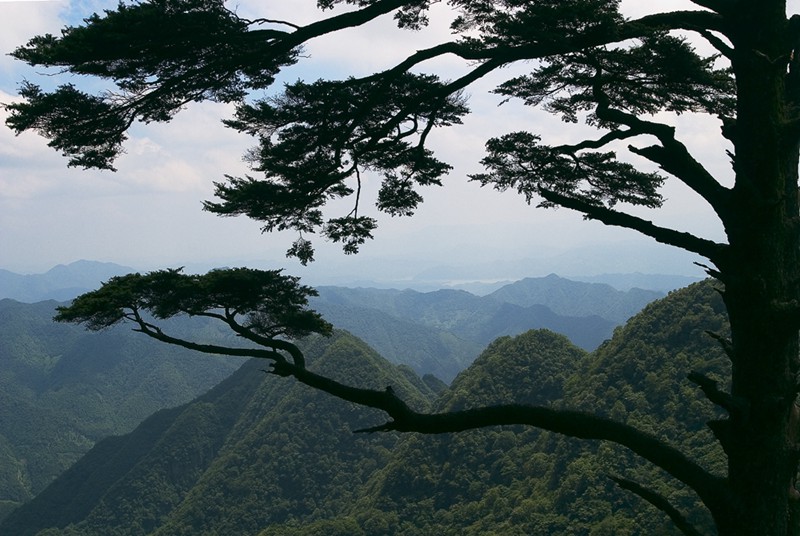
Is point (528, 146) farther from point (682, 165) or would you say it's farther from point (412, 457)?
point (412, 457)

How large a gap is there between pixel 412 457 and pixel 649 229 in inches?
2269

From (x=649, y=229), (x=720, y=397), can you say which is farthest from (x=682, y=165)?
(x=720, y=397)

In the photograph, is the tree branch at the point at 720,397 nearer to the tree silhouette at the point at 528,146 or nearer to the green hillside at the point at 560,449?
the tree silhouette at the point at 528,146

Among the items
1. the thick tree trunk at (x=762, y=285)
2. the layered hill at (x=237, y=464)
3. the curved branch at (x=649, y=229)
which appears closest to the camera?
the thick tree trunk at (x=762, y=285)

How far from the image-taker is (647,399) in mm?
42125

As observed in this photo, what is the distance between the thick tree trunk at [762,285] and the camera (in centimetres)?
448

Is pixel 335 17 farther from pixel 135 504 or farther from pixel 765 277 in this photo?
pixel 135 504

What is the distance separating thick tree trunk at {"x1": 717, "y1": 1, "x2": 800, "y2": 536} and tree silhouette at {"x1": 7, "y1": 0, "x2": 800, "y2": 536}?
0.01 meters

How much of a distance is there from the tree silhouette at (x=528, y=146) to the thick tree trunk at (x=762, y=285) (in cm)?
A: 1

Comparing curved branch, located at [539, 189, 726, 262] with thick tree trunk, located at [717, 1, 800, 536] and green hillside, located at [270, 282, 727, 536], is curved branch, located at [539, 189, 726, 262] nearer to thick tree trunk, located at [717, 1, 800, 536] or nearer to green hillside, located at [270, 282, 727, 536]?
thick tree trunk, located at [717, 1, 800, 536]

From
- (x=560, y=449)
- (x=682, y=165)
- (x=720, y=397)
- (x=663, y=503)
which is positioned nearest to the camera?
(x=720, y=397)

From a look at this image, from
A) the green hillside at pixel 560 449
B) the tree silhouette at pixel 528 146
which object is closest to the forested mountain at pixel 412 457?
the green hillside at pixel 560 449

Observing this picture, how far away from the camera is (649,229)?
5.42 meters

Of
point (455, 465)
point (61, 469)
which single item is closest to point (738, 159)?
point (455, 465)
